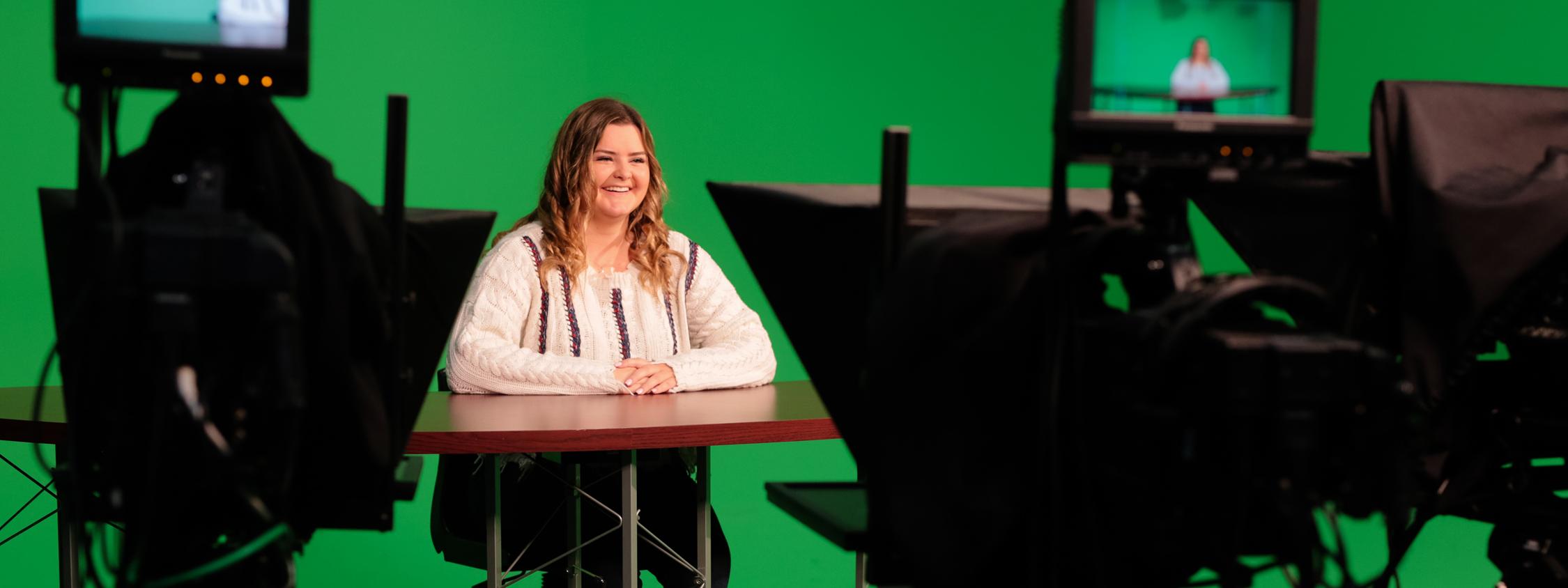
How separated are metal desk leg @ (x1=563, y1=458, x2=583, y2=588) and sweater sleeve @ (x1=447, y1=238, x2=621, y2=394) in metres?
0.18

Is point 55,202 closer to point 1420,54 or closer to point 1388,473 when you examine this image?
point 1388,473

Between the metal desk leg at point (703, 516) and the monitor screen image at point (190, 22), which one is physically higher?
the monitor screen image at point (190, 22)

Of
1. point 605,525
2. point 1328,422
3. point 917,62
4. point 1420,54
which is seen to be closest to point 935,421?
point 1328,422

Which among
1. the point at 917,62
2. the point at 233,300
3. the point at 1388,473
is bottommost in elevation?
the point at 1388,473

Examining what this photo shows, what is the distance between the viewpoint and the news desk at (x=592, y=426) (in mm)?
2137

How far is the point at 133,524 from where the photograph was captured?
121 centimetres

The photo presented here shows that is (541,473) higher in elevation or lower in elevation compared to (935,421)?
lower

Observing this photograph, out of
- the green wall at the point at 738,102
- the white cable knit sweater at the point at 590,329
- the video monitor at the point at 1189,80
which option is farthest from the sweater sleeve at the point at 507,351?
the video monitor at the point at 1189,80

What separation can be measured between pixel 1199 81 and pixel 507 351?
179 centimetres

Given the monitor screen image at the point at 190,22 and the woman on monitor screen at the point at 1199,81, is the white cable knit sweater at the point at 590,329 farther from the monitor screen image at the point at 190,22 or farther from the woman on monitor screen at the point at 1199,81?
the woman on monitor screen at the point at 1199,81

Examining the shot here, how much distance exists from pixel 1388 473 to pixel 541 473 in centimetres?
192

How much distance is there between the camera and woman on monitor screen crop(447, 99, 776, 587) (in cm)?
271

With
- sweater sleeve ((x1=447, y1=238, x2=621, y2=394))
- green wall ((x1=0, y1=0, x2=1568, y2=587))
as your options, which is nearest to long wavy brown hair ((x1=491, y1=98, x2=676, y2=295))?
sweater sleeve ((x1=447, y1=238, x2=621, y2=394))

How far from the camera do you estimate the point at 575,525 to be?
8.55 feet
